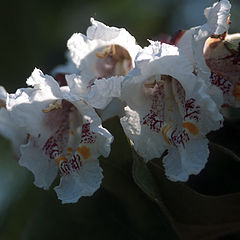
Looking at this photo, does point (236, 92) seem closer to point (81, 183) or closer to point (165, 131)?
point (165, 131)

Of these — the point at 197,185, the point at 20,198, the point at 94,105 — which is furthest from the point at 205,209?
the point at 20,198

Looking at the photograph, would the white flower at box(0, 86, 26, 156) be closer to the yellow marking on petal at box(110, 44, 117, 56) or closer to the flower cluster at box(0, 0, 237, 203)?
the flower cluster at box(0, 0, 237, 203)

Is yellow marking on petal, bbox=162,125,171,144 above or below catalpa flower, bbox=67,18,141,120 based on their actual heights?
below

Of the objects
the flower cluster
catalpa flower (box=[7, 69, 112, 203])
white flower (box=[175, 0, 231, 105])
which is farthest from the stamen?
white flower (box=[175, 0, 231, 105])

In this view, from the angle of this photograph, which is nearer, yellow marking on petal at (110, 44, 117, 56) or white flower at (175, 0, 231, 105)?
white flower at (175, 0, 231, 105)

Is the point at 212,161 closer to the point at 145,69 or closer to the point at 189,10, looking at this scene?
the point at 145,69

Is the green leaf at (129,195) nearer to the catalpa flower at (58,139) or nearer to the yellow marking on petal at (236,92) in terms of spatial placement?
the catalpa flower at (58,139)

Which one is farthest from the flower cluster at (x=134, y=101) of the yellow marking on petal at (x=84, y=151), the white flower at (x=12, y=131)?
the white flower at (x=12, y=131)
